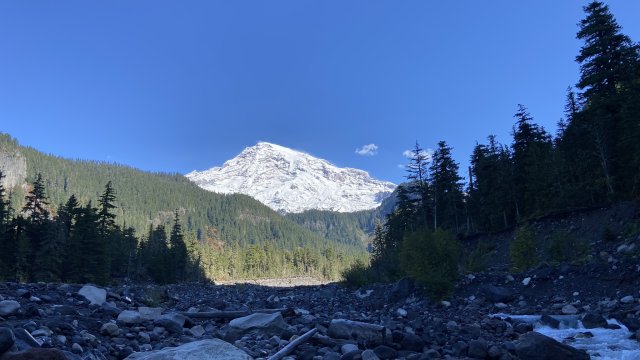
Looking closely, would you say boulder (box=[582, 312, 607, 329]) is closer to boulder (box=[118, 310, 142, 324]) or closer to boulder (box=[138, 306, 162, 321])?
boulder (box=[138, 306, 162, 321])

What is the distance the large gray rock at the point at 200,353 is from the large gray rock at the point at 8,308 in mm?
3595

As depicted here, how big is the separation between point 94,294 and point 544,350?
40.6 feet

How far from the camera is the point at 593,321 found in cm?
1258

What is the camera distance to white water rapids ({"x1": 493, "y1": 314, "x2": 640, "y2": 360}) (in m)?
9.45

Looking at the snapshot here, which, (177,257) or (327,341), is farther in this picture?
(177,257)

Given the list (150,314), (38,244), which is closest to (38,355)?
(150,314)

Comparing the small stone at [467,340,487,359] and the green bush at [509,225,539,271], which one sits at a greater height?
the green bush at [509,225,539,271]

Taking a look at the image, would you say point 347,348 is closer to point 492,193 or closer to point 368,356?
point 368,356

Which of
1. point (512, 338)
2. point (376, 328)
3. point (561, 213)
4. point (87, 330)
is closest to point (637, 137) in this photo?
point (561, 213)

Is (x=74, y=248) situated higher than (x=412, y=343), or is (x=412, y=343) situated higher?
(x=74, y=248)

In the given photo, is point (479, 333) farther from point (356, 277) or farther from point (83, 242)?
point (83, 242)

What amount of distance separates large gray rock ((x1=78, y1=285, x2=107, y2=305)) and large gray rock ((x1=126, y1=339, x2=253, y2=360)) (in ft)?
24.3

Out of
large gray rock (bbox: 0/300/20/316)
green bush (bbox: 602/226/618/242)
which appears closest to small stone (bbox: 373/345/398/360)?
large gray rock (bbox: 0/300/20/316)

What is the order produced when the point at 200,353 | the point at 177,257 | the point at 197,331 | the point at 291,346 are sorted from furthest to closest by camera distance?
the point at 177,257
the point at 197,331
the point at 291,346
the point at 200,353
